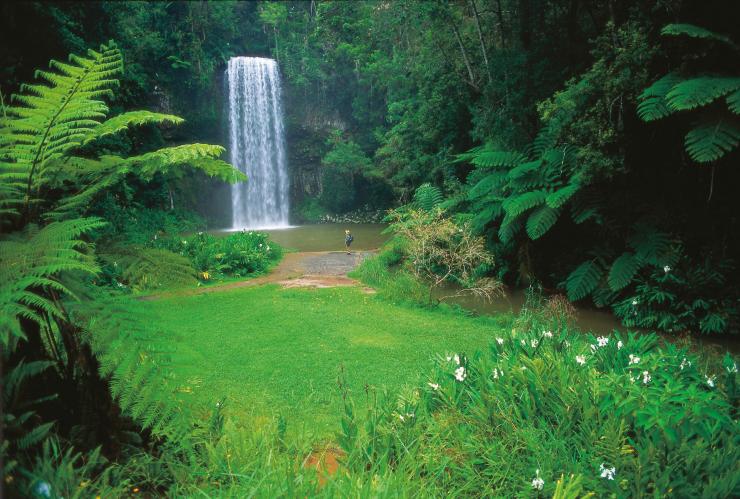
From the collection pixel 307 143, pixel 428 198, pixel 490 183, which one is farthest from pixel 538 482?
pixel 307 143

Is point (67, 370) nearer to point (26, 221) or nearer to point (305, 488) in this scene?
point (26, 221)

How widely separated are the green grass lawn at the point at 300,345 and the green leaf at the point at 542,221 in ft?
4.75

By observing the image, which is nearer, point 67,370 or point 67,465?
point 67,465

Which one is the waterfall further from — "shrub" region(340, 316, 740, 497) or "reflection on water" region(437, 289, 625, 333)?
"shrub" region(340, 316, 740, 497)

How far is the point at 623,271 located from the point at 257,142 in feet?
54.1

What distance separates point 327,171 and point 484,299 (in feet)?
51.3

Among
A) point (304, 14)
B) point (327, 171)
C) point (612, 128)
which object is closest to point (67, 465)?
point (612, 128)

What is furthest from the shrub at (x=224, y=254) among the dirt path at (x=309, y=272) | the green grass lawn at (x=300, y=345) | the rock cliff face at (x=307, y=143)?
the rock cliff face at (x=307, y=143)

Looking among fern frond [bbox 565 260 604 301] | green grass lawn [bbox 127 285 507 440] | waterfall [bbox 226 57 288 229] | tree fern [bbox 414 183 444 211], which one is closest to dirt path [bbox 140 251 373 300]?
green grass lawn [bbox 127 285 507 440]

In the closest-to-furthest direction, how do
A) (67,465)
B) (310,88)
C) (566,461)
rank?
1. (67,465)
2. (566,461)
3. (310,88)

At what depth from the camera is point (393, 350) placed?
4406mm

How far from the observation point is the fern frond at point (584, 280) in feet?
21.1

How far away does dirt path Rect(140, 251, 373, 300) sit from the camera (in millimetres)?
7730

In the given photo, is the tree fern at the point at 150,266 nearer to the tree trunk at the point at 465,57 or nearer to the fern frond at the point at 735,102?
the fern frond at the point at 735,102
